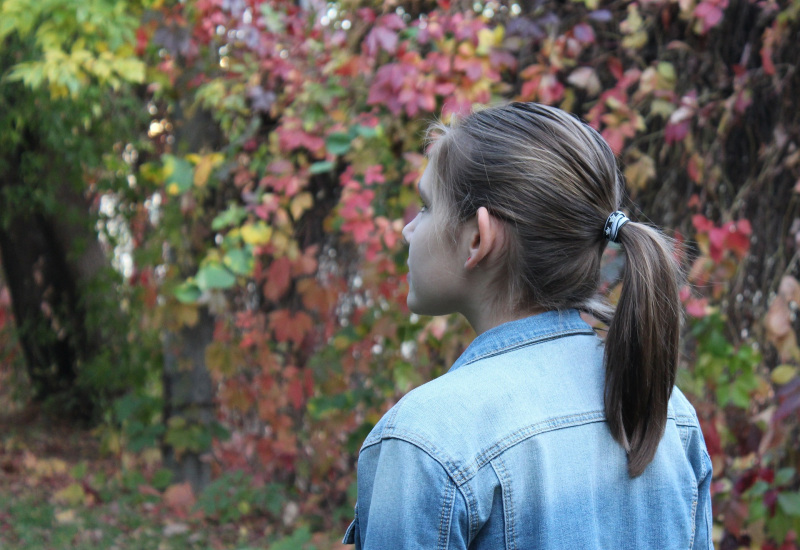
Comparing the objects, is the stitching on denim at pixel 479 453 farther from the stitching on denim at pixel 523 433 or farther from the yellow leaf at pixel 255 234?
the yellow leaf at pixel 255 234

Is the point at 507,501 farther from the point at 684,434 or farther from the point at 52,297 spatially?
the point at 52,297

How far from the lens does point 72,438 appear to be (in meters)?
6.69

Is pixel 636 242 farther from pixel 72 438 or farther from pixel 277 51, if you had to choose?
pixel 72 438

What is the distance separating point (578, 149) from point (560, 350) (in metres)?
0.29

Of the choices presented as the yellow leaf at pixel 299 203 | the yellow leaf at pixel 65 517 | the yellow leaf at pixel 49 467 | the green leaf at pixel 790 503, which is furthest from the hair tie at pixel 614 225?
the yellow leaf at pixel 49 467

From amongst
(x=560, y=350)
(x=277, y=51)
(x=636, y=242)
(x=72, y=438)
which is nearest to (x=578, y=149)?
(x=636, y=242)

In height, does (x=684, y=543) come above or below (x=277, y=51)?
below

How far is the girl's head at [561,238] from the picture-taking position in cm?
110

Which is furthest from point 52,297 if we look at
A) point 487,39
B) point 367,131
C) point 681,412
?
point 681,412

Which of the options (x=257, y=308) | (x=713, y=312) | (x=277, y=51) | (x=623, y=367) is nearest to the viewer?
(x=623, y=367)

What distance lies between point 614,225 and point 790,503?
179 cm

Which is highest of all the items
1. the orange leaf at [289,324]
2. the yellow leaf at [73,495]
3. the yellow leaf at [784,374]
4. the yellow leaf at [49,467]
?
the orange leaf at [289,324]

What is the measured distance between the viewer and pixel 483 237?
1.11 metres

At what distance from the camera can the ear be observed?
43.4 inches
